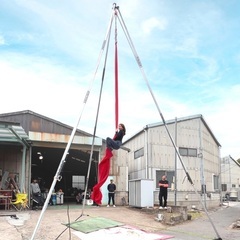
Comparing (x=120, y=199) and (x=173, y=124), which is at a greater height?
(x=173, y=124)

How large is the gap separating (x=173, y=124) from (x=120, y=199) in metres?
5.39

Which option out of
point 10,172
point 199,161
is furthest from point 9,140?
point 199,161

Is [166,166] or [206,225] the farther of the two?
[166,166]

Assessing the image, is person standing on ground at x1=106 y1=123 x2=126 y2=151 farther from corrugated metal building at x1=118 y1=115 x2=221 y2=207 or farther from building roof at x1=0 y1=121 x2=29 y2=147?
corrugated metal building at x1=118 y1=115 x2=221 y2=207

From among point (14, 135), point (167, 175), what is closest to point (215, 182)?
point (167, 175)

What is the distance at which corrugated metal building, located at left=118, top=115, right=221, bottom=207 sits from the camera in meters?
19.2

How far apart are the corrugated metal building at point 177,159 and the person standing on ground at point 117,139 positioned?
33.4ft

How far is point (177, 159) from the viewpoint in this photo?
774 inches

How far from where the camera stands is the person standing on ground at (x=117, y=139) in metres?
8.08

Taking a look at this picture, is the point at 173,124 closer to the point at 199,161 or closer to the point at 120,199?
the point at 199,161

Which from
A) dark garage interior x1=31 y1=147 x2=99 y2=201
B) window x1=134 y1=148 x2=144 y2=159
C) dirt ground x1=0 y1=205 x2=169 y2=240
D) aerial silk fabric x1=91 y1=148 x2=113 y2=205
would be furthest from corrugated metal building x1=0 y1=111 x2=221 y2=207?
aerial silk fabric x1=91 y1=148 x2=113 y2=205

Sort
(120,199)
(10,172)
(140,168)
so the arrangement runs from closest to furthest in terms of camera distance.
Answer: (10,172), (120,199), (140,168)

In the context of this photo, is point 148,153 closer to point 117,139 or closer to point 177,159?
point 177,159

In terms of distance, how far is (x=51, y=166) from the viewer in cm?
2955
